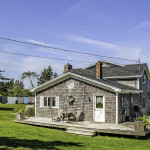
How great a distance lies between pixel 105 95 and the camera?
704 inches

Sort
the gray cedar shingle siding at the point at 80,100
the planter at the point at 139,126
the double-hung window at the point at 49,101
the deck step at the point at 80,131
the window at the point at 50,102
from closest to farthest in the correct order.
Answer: the planter at the point at 139,126 < the deck step at the point at 80,131 < the gray cedar shingle siding at the point at 80,100 < the double-hung window at the point at 49,101 < the window at the point at 50,102

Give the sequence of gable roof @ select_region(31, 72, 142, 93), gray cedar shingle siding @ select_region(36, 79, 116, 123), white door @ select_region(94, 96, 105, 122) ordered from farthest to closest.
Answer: white door @ select_region(94, 96, 105, 122) < gray cedar shingle siding @ select_region(36, 79, 116, 123) < gable roof @ select_region(31, 72, 142, 93)

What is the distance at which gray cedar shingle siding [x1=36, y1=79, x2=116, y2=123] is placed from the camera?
17.6 meters

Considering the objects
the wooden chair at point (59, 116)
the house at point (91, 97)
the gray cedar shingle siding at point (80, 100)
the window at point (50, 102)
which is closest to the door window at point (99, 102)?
the house at point (91, 97)

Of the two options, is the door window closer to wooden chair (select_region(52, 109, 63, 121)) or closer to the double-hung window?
wooden chair (select_region(52, 109, 63, 121))

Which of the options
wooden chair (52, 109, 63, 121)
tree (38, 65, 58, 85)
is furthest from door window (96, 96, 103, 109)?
tree (38, 65, 58, 85)

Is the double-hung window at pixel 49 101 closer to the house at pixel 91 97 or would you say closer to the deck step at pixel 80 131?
the house at pixel 91 97

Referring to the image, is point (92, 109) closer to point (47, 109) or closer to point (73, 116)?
point (73, 116)

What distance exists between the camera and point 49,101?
70.5ft

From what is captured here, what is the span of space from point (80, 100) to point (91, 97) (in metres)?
1.21

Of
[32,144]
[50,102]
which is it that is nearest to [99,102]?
[50,102]

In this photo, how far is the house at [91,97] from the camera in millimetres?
17672

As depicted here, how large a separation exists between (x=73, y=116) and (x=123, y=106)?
4.43m

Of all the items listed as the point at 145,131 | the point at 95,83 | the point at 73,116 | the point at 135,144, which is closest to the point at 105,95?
the point at 95,83
